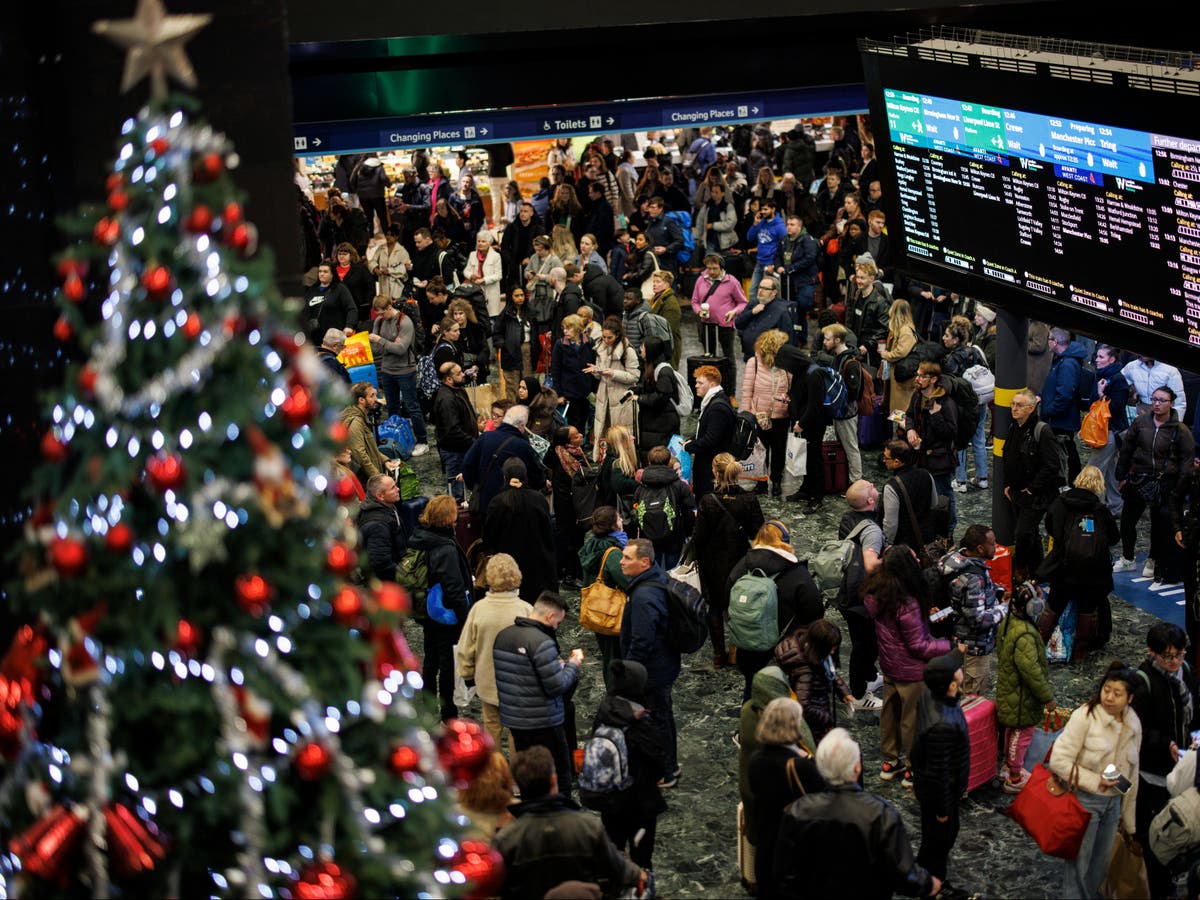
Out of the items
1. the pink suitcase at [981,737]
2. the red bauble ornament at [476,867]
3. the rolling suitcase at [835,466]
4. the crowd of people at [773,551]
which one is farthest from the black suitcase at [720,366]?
the red bauble ornament at [476,867]

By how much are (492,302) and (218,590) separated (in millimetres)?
14899

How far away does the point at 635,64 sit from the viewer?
13.9 m

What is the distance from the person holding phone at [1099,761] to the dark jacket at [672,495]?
3.77 metres

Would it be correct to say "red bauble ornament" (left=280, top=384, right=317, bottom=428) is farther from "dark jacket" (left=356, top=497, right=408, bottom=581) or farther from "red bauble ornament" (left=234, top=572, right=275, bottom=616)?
"dark jacket" (left=356, top=497, right=408, bottom=581)

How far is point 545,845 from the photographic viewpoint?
22.0ft

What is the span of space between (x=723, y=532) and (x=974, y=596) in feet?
6.73

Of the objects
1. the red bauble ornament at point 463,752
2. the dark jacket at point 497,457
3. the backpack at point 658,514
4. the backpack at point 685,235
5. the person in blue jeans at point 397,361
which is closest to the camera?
the red bauble ornament at point 463,752

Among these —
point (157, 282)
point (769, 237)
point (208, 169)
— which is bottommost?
point (769, 237)

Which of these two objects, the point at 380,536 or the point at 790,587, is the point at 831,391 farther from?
the point at 380,536

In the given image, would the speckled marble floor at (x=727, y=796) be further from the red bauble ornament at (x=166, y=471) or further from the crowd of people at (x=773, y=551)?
the red bauble ornament at (x=166, y=471)

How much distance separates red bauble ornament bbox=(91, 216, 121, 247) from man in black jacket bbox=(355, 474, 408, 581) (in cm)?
531

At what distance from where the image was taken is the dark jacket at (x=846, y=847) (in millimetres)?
6859

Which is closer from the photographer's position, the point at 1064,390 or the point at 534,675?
the point at 534,675

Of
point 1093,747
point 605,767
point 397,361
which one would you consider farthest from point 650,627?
point 397,361
